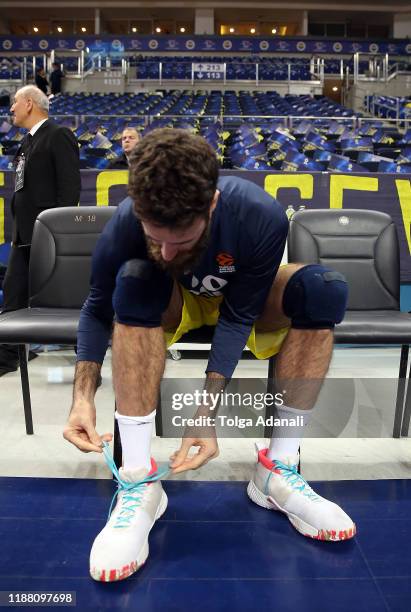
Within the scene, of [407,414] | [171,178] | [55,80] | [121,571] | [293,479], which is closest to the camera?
[171,178]

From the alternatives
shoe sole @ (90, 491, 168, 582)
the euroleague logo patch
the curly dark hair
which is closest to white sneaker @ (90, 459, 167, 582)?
shoe sole @ (90, 491, 168, 582)

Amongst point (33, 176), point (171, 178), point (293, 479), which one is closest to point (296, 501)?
point (293, 479)

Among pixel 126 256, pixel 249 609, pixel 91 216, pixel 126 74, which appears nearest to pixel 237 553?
pixel 249 609

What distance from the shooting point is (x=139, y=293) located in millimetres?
1188

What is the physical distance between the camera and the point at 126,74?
1524 centimetres

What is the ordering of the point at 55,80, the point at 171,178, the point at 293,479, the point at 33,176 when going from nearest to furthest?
the point at 171,178
the point at 293,479
the point at 33,176
the point at 55,80

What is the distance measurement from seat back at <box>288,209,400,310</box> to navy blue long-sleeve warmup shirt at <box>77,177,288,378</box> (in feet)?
2.66

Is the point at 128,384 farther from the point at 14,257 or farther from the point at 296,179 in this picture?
the point at 296,179

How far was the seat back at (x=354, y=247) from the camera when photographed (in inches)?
80.4

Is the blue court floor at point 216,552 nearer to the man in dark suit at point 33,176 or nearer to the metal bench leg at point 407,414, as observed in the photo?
the metal bench leg at point 407,414

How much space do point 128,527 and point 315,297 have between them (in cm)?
61

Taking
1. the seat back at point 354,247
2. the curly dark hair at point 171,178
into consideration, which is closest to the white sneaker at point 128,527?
the curly dark hair at point 171,178

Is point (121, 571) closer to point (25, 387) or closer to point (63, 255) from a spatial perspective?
point (25, 387)

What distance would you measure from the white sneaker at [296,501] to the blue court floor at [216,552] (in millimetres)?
23
